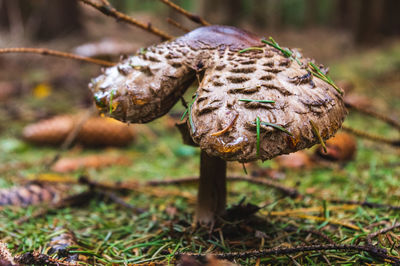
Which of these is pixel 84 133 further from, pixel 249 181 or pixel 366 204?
pixel 366 204

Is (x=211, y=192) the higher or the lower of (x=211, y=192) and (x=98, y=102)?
the lower

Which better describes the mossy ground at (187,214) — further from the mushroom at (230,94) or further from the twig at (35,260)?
the mushroom at (230,94)

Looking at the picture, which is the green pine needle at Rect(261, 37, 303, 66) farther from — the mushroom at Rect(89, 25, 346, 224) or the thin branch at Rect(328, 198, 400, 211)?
the thin branch at Rect(328, 198, 400, 211)

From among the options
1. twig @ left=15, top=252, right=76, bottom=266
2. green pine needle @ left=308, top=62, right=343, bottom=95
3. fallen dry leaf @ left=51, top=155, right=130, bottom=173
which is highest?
green pine needle @ left=308, top=62, right=343, bottom=95

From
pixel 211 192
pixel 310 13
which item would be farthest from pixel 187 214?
pixel 310 13

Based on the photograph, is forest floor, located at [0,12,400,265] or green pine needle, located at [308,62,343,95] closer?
green pine needle, located at [308,62,343,95]

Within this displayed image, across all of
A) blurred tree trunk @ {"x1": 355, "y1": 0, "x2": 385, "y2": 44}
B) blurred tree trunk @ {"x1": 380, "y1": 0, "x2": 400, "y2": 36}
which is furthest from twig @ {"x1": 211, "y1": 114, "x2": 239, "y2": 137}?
blurred tree trunk @ {"x1": 380, "y1": 0, "x2": 400, "y2": 36}
